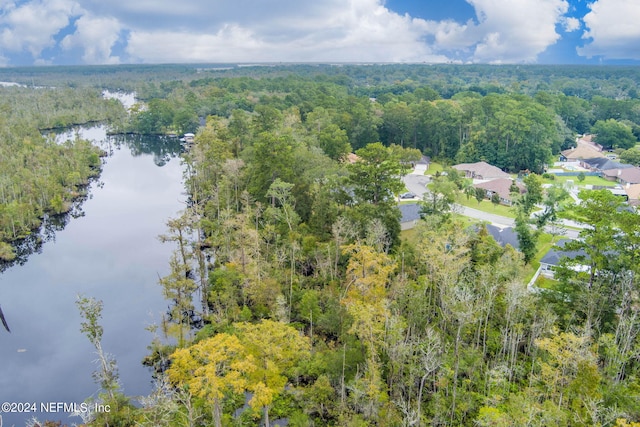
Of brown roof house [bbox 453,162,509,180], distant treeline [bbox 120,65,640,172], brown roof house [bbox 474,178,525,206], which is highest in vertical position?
distant treeline [bbox 120,65,640,172]

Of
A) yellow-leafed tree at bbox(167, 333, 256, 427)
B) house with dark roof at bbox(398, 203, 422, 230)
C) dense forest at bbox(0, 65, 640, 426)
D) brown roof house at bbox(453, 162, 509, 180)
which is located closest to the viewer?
yellow-leafed tree at bbox(167, 333, 256, 427)

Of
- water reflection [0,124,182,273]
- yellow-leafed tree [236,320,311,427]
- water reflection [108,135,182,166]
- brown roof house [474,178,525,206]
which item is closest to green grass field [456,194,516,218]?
brown roof house [474,178,525,206]

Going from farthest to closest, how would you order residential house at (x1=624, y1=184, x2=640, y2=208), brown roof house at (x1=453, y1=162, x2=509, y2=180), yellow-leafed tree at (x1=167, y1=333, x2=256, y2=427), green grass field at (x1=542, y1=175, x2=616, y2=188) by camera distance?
green grass field at (x1=542, y1=175, x2=616, y2=188) → brown roof house at (x1=453, y1=162, x2=509, y2=180) → residential house at (x1=624, y1=184, x2=640, y2=208) → yellow-leafed tree at (x1=167, y1=333, x2=256, y2=427)

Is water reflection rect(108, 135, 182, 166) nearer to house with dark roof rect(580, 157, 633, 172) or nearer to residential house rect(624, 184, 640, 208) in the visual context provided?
residential house rect(624, 184, 640, 208)

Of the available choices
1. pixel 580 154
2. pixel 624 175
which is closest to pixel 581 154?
pixel 580 154

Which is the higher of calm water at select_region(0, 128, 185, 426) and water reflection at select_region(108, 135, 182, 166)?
water reflection at select_region(108, 135, 182, 166)

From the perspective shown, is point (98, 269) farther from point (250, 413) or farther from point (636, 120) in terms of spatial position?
point (636, 120)

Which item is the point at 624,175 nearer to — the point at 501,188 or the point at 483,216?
the point at 501,188
